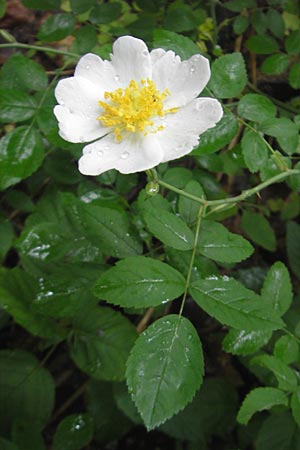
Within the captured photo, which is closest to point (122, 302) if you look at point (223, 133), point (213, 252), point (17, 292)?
point (213, 252)

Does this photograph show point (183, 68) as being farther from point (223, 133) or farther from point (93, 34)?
point (93, 34)

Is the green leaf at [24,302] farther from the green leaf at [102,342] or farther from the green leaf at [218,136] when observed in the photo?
the green leaf at [218,136]

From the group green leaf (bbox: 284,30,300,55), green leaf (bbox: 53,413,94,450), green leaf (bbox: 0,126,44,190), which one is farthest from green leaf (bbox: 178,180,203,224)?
green leaf (bbox: 53,413,94,450)

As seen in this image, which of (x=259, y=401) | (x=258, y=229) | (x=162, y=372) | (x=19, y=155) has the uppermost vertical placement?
(x=19, y=155)

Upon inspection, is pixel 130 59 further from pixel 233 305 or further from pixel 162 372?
pixel 162 372

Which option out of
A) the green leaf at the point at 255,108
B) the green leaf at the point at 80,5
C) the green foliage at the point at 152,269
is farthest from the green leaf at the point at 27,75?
the green leaf at the point at 255,108

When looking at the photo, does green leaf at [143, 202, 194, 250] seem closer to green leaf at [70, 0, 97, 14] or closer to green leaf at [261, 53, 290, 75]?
green leaf at [261, 53, 290, 75]

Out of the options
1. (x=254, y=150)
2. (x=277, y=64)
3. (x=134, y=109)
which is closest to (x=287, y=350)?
(x=254, y=150)
